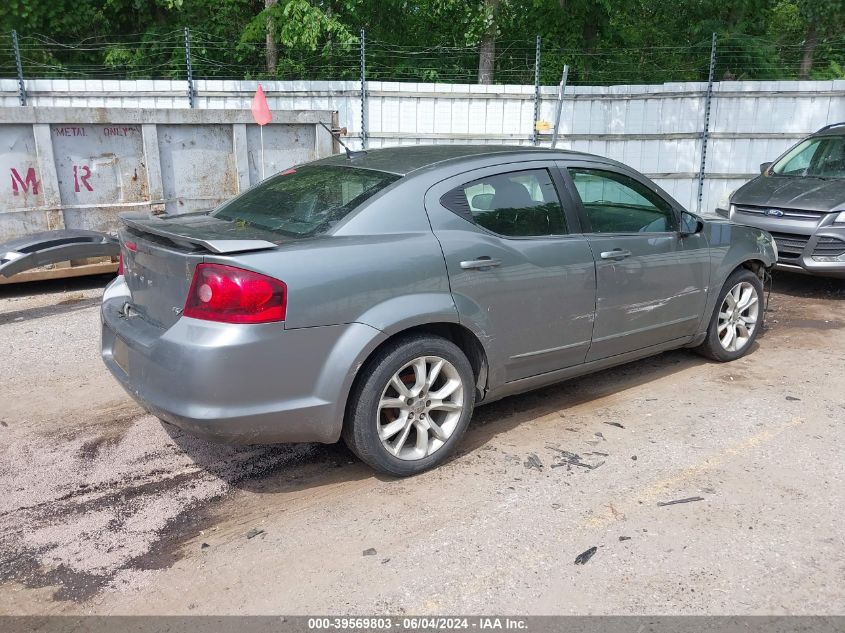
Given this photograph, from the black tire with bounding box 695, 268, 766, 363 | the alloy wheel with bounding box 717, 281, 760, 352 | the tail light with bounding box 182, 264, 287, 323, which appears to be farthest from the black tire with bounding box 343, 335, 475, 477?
the alloy wheel with bounding box 717, 281, 760, 352

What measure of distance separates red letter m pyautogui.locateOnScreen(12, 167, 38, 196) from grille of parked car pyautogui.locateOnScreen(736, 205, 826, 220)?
7.85m

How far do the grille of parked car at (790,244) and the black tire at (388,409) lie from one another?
539cm

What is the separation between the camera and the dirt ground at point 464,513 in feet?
9.45

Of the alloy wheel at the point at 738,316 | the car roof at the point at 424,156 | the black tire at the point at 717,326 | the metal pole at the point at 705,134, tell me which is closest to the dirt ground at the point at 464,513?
the black tire at the point at 717,326

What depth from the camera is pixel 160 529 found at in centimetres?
334

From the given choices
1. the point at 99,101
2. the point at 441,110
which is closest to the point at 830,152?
the point at 441,110

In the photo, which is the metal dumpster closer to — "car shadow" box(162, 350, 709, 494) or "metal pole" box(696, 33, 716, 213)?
"car shadow" box(162, 350, 709, 494)

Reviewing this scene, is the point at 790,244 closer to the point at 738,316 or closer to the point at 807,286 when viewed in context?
the point at 807,286

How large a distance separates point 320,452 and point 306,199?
1.42 meters

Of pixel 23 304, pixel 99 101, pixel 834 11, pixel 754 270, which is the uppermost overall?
pixel 834 11

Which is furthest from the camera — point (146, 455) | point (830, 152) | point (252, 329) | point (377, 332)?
point (830, 152)

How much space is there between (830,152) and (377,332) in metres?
7.51

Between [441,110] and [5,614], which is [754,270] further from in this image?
[441,110]

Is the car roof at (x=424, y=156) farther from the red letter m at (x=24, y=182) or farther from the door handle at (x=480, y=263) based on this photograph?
the red letter m at (x=24, y=182)
